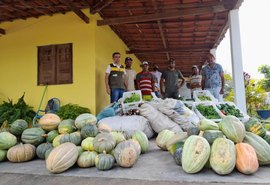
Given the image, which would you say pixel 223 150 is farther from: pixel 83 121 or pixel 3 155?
pixel 3 155

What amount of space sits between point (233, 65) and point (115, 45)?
12.4 feet

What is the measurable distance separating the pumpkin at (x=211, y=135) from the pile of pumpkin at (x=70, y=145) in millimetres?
763

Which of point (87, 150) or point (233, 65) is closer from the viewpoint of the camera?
point (87, 150)

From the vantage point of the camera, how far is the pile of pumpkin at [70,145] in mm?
2221

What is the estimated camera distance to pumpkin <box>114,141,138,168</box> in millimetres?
2217

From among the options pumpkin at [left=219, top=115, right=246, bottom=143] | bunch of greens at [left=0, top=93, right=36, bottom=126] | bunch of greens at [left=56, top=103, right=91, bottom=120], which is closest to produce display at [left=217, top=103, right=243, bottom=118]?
pumpkin at [left=219, top=115, right=246, bottom=143]

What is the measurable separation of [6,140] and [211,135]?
7.92 ft

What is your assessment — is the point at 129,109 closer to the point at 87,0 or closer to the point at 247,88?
the point at 87,0

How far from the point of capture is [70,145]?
7.66 ft

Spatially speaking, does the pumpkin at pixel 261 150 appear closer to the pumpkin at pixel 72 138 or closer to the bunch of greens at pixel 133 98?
the pumpkin at pixel 72 138

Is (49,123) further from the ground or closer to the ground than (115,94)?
closer to the ground

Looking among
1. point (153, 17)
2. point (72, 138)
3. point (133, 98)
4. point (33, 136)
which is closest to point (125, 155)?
point (72, 138)

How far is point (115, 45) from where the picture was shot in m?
7.40

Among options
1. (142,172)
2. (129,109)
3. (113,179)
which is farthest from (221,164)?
(129,109)
